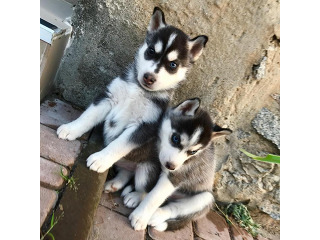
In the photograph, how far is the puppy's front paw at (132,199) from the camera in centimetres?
275

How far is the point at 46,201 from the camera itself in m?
2.01

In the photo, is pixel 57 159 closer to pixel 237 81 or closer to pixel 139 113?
pixel 139 113

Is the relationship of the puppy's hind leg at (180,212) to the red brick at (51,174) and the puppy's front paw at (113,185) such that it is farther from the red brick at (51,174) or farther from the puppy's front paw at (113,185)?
the red brick at (51,174)

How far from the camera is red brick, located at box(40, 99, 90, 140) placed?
9.36 feet

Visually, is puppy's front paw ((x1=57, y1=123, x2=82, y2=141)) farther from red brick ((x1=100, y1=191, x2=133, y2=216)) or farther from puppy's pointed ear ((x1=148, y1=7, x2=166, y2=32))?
puppy's pointed ear ((x1=148, y1=7, x2=166, y2=32))

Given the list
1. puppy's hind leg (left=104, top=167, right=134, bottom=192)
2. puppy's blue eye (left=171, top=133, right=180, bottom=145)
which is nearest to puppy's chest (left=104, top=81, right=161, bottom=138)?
puppy's blue eye (left=171, top=133, right=180, bottom=145)

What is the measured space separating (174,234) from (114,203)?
1.96ft

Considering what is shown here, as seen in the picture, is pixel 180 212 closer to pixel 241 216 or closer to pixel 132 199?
pixel 132 199

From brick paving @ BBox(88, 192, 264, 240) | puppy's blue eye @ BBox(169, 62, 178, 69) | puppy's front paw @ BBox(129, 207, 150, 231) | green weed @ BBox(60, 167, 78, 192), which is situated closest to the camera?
green weed @ BBox(60, 167, 78, 192)

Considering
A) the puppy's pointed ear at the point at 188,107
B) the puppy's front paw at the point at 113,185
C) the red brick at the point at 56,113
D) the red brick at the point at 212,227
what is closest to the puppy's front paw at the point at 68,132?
the red brick at the point at 56,113

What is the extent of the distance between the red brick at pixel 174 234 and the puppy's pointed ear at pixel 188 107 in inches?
41.1

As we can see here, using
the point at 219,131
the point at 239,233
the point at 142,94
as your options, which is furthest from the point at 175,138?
the point at 239,233

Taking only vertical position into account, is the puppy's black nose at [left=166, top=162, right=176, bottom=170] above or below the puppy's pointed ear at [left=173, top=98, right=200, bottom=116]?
below
